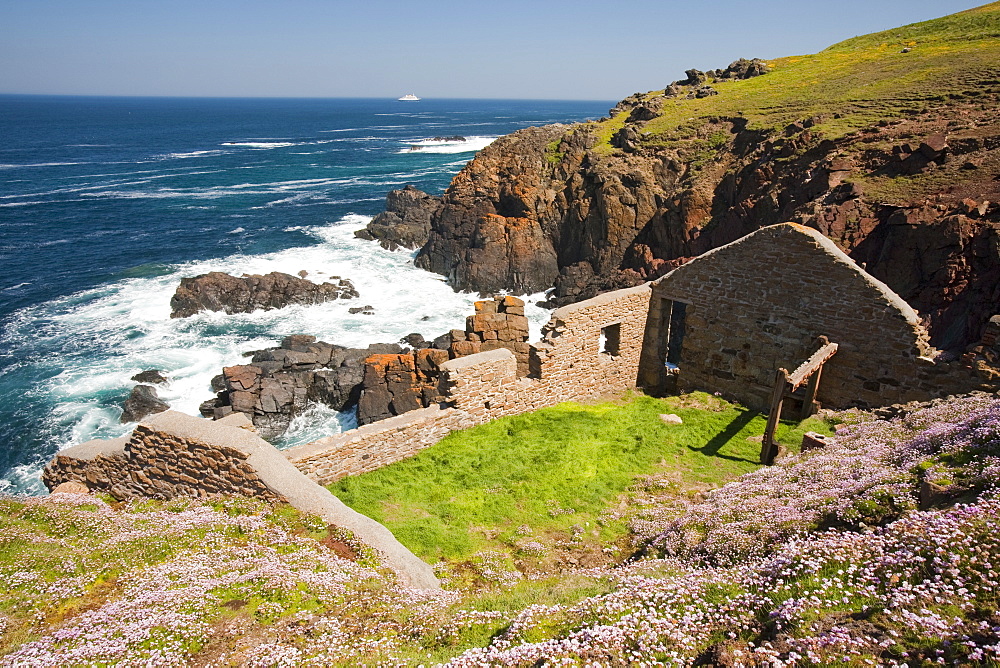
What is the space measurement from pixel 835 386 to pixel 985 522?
9.58 m

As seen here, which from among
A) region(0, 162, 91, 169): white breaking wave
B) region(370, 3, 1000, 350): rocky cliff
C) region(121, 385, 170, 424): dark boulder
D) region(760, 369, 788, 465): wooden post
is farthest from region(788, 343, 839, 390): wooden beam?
region(0, 162, 91, 169): white breaking wave

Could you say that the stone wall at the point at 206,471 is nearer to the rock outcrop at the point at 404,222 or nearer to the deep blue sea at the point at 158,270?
the deep blue sea at the point at 158,270

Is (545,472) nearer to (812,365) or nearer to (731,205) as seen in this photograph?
(812,365)

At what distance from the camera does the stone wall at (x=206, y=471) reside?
9196mm

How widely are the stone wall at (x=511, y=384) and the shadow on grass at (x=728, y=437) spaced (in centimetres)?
376

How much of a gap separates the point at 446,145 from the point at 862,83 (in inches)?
4077

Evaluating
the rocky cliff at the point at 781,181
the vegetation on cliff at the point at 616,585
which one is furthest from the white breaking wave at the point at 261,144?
the vegetation on cliff at the point at 616,585

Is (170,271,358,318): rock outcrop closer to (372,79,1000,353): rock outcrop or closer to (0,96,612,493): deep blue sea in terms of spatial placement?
(0,96,612,493): deep blue sea

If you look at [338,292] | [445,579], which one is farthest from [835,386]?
[338,292]

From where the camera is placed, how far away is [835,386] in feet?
47.2

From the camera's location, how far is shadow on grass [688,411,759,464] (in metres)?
13.1

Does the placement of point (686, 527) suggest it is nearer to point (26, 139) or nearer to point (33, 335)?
point (33, 335)

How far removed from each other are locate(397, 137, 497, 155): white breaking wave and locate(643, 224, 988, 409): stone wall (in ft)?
379

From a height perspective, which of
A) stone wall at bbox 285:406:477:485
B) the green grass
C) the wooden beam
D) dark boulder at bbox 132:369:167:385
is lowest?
dark boulder at bbox 132:369:167:385
